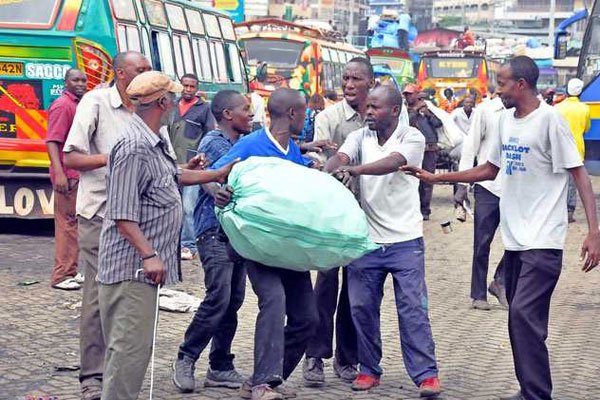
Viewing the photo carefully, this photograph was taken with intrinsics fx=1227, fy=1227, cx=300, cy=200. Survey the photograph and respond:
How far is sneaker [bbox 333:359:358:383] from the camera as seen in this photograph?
7434mm

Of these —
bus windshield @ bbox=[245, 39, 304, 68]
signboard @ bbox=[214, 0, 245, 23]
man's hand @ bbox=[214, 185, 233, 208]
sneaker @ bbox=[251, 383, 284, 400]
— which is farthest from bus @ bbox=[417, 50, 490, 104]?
man's hand @ bbox=[214, 185, 233, 208]

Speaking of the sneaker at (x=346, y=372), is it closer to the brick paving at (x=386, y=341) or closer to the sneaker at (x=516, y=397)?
the brick paving at (x=386, y=341)

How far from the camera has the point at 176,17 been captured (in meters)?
15.7

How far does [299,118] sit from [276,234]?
0.86 m

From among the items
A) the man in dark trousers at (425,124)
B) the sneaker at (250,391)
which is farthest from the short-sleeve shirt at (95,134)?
the man in dark trousers at (425,124)

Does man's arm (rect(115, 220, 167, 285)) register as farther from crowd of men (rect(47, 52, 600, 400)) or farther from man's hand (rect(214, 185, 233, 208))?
man's hand (rect(214, 185, 233, 208))

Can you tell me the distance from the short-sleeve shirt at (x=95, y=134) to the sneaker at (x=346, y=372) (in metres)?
1.82

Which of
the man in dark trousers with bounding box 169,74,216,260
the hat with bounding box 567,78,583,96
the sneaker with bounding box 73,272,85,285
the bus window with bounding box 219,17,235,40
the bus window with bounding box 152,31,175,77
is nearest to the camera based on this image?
the sneaker with bounding box 73,272,85,285

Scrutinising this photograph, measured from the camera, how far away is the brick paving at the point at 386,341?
7.19m

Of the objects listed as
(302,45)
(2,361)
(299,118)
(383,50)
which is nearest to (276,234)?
(299,118)

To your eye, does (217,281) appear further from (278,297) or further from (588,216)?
(588,216)

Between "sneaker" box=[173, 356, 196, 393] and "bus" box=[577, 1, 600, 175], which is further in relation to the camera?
"bus" box=[577, 1, 600, 175]

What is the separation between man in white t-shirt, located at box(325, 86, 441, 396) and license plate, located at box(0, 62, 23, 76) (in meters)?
6.59

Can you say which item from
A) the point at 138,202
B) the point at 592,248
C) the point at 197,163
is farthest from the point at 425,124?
the point at 138,202
